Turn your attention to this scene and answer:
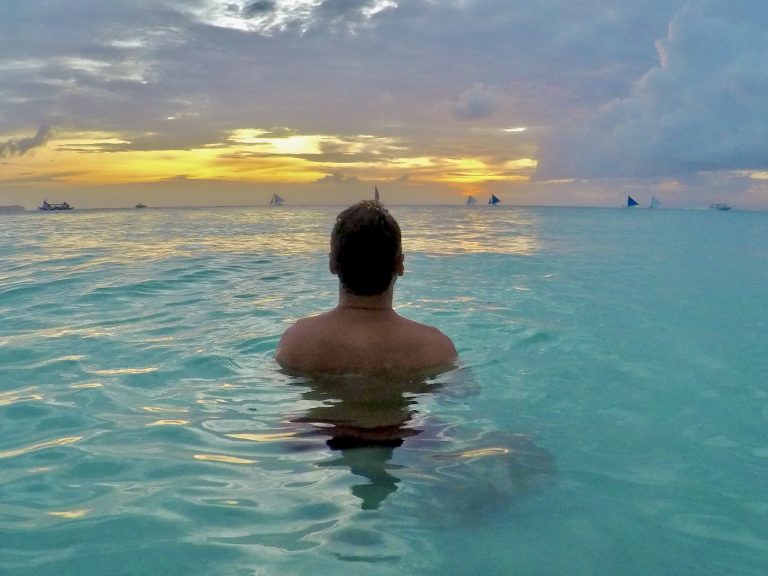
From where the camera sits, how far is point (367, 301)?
13.4 ft

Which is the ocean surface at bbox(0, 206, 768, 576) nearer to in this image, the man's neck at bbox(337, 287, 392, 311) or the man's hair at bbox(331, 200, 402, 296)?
the man's neck at bbox(337, 287, 392, 311)

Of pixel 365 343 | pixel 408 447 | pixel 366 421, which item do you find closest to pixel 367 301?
pixel 365 343

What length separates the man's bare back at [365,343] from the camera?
409 centimetres

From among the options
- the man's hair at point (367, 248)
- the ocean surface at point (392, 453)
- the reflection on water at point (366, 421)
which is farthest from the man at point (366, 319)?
the ocean surface at point (392, 453)

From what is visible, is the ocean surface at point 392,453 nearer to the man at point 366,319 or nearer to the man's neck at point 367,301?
the man at point 366,319

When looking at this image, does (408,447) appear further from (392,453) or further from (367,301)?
(367,301)

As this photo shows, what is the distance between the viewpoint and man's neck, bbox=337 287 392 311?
4.06 m

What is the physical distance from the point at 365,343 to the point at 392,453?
85cm

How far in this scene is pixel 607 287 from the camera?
1090 cm

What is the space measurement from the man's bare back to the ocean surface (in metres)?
0.19

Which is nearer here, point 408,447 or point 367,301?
point 408,447

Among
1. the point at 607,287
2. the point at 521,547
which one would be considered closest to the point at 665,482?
the point at 521,547

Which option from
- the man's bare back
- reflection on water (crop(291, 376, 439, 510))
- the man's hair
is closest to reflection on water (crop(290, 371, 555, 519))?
reflection on water (crop(291, 376, 439, 510))

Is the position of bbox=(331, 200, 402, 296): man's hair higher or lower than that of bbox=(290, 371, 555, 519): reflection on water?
higher
